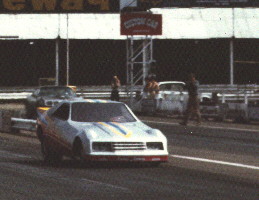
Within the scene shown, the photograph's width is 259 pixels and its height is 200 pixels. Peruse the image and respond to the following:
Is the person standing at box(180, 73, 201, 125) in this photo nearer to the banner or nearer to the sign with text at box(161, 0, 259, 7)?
the banner

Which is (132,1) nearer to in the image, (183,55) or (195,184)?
(183,55)

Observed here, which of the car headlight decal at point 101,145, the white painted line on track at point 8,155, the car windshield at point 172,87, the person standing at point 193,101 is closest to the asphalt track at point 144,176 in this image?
the white painted line on track at point 8,155

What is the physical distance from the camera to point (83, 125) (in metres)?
17.2

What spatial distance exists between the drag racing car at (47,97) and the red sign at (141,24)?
6.26m

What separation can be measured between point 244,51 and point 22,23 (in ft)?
47.9

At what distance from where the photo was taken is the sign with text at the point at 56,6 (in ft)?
182

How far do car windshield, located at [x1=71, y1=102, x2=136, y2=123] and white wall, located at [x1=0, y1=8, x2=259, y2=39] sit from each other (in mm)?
38397

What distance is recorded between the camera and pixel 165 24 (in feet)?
191

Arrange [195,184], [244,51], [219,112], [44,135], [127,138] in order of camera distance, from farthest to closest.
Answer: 1. [244,51]
2. [219,112]
3. [44,135]
4. [127,138]
5. [195,184]

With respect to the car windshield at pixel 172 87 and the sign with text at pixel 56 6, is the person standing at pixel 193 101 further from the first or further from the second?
the sign with text at pixel 56 6

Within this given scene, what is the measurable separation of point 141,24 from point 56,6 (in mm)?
14554

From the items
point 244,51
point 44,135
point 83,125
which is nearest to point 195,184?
point 83,125

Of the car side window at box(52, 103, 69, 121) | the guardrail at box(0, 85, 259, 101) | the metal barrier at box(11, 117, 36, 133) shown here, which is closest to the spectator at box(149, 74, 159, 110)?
the guardrail at box(0, 85, 259, 101)

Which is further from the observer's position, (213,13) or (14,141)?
(213,13)
